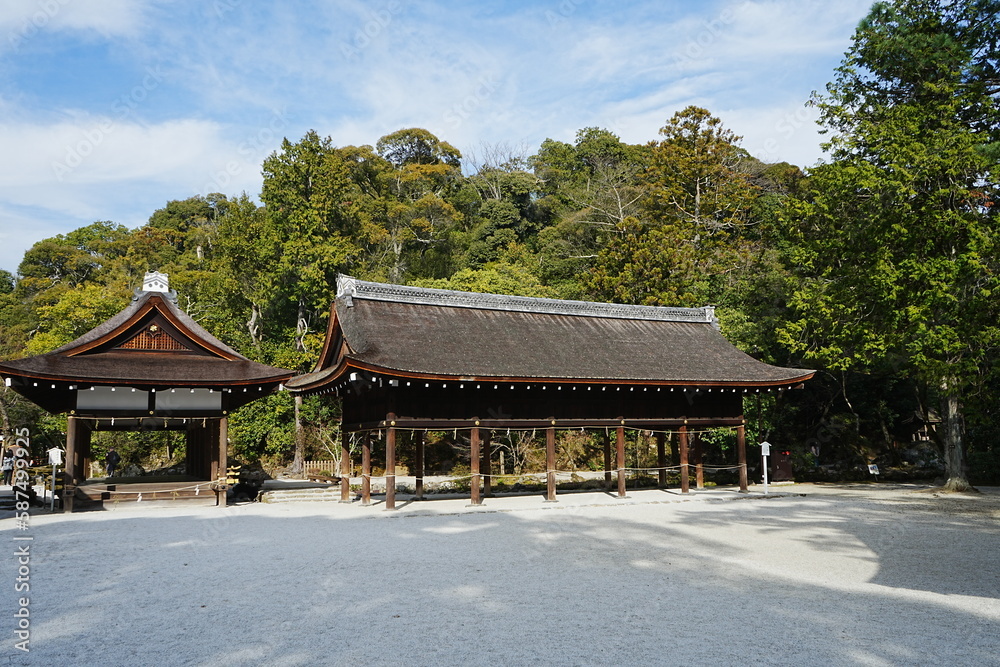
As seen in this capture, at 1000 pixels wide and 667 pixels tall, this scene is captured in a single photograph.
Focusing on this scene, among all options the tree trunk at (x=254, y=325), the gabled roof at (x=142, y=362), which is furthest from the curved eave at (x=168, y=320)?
the tree trunk at (x=254, y=325)

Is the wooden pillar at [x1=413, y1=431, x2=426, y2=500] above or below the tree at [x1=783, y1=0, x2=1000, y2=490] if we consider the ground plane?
below

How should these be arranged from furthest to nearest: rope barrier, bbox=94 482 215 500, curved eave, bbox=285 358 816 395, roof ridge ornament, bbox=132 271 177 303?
1. roof ridge ornament, bbox=132 271 177 303
2. rope barrier, bbox=94 482 215 500
3. curved eave, bbox=285 358 816 395

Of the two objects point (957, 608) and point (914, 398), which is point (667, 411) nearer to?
point (957, 608)

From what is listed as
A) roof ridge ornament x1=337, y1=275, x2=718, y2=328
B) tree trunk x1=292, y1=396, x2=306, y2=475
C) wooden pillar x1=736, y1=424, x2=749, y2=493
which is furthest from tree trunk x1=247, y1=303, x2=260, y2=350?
wooden pillar x1=736, y1=424, x2=749, y2=493

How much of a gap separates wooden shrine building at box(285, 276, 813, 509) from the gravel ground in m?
3.26

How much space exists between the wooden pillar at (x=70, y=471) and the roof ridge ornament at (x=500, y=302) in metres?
7.64

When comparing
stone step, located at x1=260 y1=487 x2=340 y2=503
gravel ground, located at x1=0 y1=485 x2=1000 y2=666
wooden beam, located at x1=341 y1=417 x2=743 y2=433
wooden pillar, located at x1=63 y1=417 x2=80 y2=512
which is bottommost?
stone step, located at x1=260 y1=487 x2=340 y2=503

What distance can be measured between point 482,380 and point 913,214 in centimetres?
1545

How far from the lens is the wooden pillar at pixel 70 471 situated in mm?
17042

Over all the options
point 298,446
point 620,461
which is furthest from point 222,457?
point 298,446

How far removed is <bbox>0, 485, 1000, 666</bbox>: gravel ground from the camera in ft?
19.9

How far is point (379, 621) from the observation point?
6.98m

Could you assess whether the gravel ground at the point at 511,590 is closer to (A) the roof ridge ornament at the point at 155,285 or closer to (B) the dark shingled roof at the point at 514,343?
(B) the dark shingled roof at the point at 514,343

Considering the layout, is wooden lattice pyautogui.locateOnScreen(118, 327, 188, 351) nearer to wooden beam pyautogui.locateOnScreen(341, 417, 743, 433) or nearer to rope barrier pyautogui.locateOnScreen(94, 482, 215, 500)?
rope barrier pyautogui.locateOnScreen(94, 482, 215, 500)
